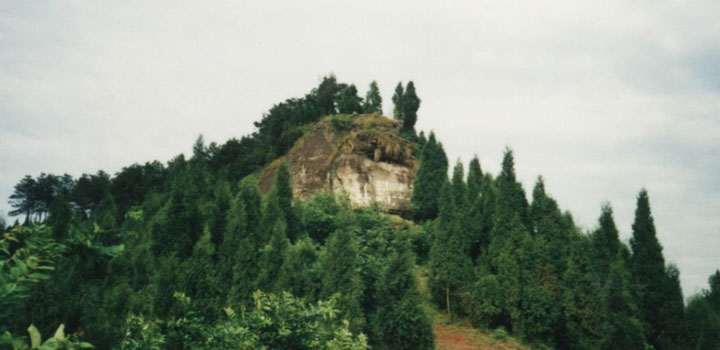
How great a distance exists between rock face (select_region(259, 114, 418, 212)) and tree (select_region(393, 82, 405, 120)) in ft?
38.0

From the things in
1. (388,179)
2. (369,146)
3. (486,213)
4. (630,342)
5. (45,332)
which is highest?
(369,146)

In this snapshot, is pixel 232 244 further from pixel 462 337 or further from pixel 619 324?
pixel 619 324

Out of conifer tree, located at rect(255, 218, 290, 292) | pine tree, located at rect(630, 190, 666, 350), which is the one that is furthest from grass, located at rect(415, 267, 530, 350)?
conifer tree, located at rect(255, 218, 290, 292)

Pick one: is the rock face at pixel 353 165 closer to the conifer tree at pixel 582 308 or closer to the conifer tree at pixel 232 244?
the conifer tree at pixel 232 244

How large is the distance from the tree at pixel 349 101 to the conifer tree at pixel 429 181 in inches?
580

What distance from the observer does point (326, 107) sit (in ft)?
199

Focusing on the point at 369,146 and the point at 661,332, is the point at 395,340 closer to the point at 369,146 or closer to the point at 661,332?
the point at 661,332

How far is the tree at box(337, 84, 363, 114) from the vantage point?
192 ft

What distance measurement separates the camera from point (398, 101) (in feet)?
206

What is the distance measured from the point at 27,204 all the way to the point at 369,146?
1894 inches

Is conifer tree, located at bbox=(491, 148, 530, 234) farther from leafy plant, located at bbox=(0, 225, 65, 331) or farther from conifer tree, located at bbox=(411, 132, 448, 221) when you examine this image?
leafy plant, located at bbox=(0, 225, 65, 331)

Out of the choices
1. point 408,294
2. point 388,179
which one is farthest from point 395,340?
point 388,179

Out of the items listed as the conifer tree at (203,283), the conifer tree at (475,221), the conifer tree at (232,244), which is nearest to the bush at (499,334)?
the conifer tree at (475,221)

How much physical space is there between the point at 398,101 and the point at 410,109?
12.6 ft
